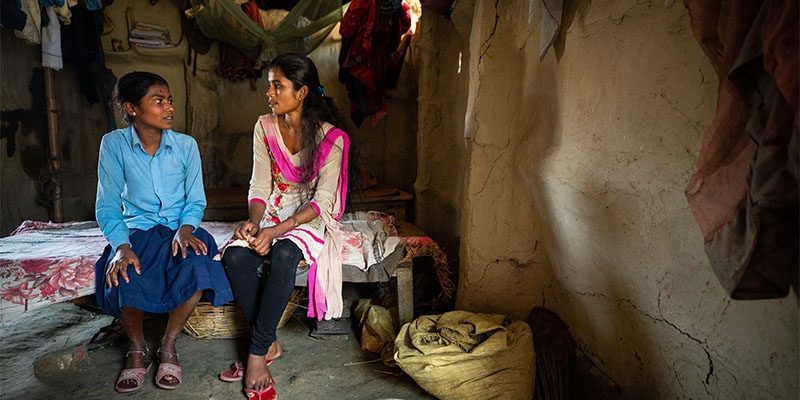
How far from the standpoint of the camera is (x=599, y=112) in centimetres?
183

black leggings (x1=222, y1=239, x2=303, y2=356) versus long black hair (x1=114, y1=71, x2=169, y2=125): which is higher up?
long black hair (x1=114, y1=71, x2=169, y2=125)

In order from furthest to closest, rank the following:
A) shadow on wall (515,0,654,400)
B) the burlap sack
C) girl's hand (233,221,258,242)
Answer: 1. girl's hand (233,221,258,242)
2. the burlap sack
3. shadow on wall (515,0,654,400)

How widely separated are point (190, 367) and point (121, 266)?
0.67 m

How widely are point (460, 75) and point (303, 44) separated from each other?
191 cm

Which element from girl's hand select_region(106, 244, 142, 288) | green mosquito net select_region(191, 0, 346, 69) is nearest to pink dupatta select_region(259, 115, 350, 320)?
girl's hand select_region(106, 244, 142, 288)

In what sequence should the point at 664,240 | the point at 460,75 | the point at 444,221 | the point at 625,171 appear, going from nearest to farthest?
the point at 664,240 < the point at 625,171 < the point at 460,75 < the point at 444,221

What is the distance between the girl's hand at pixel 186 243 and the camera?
2.29 metres

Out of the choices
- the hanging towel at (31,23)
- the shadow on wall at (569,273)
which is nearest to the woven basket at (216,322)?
the shadow on wall at (569,273)

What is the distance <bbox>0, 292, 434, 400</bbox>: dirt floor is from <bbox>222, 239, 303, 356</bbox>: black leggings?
0.29 m

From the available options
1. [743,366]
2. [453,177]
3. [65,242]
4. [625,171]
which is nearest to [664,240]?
[625,171]

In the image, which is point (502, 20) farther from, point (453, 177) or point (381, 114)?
point (381, 114)

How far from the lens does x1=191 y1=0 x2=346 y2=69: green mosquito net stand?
400cm

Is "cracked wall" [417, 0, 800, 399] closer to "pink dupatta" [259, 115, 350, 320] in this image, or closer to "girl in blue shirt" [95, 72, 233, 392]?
"pink dupatta" [259, 115, 350, 320]

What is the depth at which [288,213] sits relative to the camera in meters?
2.66
